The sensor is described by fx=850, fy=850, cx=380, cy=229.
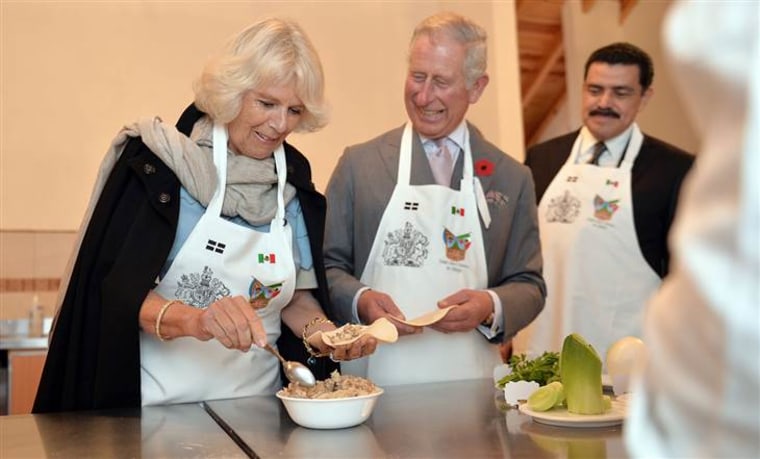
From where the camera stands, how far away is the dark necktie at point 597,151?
120 inches

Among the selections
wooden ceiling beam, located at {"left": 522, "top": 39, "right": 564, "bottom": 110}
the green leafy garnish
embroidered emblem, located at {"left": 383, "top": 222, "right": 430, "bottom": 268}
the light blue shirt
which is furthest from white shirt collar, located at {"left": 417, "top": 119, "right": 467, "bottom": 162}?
wooden ceiling beam, located at {"left": 522, "top": 39, "right": 564, "bottom": 110}

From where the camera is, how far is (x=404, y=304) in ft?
7.58

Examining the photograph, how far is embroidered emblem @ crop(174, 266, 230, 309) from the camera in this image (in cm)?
183

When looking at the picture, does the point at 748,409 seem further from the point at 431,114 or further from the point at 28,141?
the point at 28,141

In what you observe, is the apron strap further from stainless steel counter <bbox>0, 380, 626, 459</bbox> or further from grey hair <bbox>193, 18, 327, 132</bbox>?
stainless steel counter <bbox>0, 380, 626, 459</bbox>

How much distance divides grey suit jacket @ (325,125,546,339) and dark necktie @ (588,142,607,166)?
2.27 ft

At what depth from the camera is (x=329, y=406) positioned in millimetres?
1394

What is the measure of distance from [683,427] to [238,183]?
155cm

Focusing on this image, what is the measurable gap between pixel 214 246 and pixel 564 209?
60.6 inches

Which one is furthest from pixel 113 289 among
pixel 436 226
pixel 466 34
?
pixel 466 34

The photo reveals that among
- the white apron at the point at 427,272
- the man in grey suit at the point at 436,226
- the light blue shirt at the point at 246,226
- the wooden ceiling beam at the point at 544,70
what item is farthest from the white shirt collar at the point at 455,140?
the wooden ceiling beam at the point at 544,70

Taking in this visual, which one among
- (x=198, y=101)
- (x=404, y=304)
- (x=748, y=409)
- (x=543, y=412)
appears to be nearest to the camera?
(x=748, y=409)

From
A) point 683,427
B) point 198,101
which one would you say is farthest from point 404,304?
point 683,427

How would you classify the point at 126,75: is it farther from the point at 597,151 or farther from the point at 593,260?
the point at 593,260
